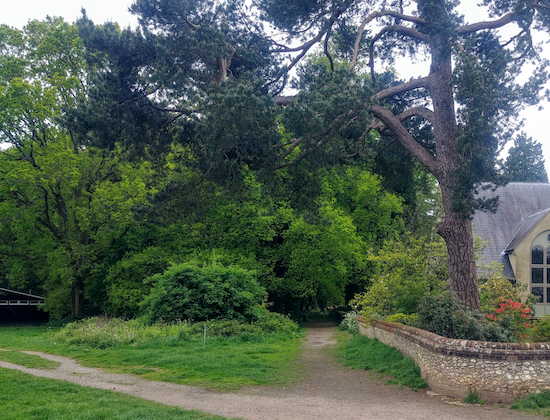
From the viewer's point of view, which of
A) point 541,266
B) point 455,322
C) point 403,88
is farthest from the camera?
point 541,266

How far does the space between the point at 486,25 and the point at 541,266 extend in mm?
15373

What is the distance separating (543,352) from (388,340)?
20.7ft

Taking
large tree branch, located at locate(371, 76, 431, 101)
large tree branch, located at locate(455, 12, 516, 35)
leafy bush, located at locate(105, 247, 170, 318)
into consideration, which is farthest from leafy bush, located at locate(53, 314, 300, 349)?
large tree branch, located at locate(455, 12, 516, 35)

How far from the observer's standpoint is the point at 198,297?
20969mm

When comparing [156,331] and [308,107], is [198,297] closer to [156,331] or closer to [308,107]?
[156,331]

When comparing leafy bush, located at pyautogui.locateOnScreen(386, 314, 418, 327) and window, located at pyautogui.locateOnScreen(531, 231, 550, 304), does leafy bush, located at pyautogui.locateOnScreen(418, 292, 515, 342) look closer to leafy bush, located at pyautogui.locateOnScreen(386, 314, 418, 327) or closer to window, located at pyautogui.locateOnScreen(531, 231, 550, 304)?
leafy bush, located at pyautogui.locateOnScreen(386, 314, 418, 327)

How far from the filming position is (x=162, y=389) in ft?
34.9

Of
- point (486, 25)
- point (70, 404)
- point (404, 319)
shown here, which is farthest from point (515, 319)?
point (70, 404)

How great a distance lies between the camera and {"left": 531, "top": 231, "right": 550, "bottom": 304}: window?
24.6m

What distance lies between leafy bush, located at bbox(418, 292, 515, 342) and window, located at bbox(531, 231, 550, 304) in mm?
14779

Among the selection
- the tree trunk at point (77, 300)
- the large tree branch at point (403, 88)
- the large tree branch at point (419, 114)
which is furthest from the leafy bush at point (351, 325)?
the tree trunk at point (77, 300)

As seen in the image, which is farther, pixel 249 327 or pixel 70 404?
pixel 249 327

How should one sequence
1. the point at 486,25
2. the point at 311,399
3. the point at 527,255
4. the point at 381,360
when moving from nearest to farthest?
the point at 311,399 < the point at 486,25 < the point at 381,360 < the point at 527,255

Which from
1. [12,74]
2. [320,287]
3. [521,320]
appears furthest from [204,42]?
[12,74]
